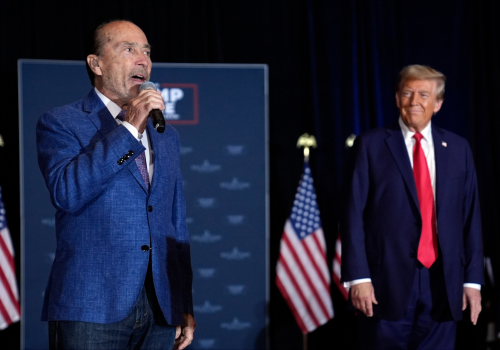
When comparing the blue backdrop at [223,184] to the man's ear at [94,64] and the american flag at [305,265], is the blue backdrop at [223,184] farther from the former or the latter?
the man's ear at [94,64]

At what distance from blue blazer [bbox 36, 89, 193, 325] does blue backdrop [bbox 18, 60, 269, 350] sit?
240 cm

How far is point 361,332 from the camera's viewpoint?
9.04 feet

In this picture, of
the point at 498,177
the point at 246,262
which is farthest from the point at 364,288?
the point at 498,177

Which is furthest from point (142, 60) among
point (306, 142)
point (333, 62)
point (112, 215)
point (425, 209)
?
point (333, 62)

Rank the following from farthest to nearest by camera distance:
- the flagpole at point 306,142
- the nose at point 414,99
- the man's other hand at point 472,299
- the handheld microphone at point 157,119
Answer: the flagpole at point 306,142 < the nose at point 414,99 < the man's other hand at point 472,299 < the handheld microphone at point 157,119

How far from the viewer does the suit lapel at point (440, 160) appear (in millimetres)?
2686

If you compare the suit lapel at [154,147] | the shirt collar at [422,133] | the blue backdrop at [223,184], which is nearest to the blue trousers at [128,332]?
the suit lapel at [154,147]

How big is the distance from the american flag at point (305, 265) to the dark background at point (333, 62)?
38 cm

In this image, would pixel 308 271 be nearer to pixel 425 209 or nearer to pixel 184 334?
pixel 425 209

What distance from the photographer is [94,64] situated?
1.84 meters

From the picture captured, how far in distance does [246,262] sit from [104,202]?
8.68 ft

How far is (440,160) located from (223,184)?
5.96 feet

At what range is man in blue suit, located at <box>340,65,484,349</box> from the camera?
8.58 feet

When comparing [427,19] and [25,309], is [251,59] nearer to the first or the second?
[427,19]
